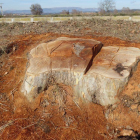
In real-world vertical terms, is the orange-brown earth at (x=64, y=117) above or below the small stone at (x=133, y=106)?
below

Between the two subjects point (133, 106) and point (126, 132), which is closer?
point (126, 132)

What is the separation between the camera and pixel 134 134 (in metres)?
2.25

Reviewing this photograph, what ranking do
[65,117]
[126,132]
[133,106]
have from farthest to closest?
[65,117] → [133,106] → [126,132]

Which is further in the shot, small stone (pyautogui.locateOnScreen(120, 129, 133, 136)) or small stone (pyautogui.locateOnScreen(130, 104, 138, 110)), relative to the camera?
small stone (pyautogui.locateOnScreen(130, 104, 138, 110))

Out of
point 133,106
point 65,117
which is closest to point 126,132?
point 133,106

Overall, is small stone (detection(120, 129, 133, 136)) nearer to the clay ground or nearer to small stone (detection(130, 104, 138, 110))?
the clay ground

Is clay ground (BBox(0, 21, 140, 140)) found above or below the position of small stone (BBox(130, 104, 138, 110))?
below

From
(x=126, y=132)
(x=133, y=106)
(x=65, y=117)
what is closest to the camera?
(x=126, y=132)

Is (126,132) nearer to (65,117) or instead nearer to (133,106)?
(133,106)

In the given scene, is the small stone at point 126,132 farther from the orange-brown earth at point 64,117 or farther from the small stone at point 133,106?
the small stone at point 133,106

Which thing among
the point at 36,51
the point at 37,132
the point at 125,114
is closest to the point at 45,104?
the point at 37,132

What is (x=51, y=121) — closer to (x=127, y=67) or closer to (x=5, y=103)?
(x=5, y=103)

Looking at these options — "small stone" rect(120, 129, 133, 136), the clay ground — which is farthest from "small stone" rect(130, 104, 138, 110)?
"small stone" rect(120, 129, 133, 136)

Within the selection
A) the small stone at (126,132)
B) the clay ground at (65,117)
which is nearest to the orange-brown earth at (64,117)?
the clay ground at (65,117)
